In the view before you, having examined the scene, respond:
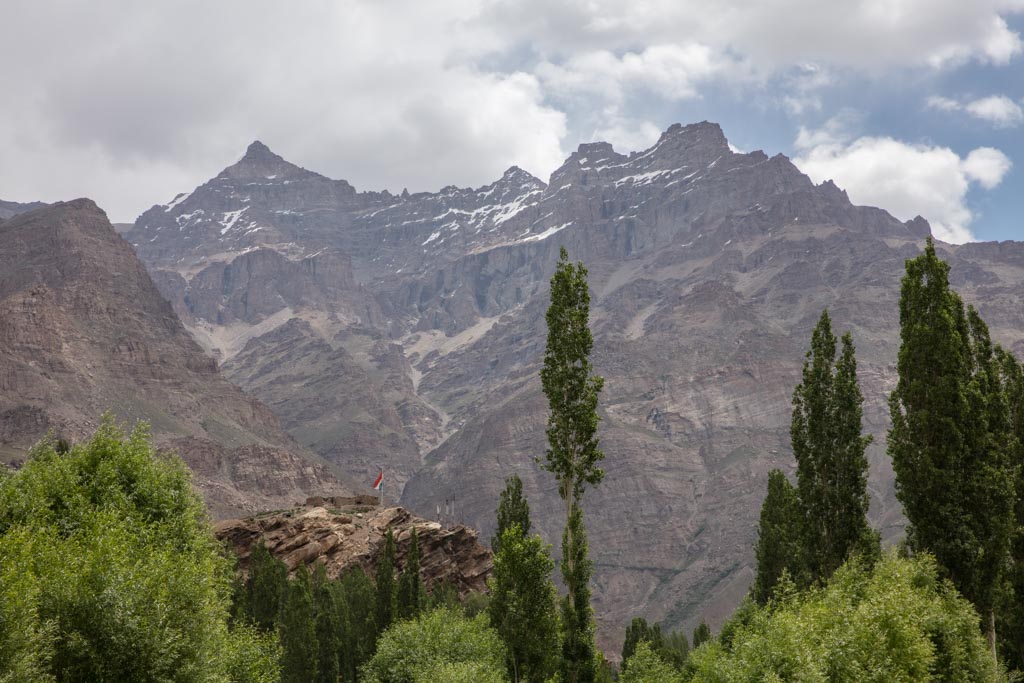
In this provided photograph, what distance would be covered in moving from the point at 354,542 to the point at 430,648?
86.1 m

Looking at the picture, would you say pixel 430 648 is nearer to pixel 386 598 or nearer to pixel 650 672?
pixel 650 672

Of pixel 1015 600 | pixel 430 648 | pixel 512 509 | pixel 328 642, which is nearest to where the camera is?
pixel 1015 600

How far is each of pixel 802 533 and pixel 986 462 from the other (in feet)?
39.2

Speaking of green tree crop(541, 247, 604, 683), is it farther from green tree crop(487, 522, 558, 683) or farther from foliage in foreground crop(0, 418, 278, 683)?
foliage in foreground crop(0, 418, 278, 683)

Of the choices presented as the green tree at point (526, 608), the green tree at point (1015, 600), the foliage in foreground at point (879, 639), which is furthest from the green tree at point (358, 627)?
the green tree at point (1015, 600)

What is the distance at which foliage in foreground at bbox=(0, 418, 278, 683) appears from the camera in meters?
21.5

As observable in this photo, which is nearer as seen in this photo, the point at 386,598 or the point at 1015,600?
the point at 1015,600

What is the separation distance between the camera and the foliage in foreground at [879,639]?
25734 millimetres

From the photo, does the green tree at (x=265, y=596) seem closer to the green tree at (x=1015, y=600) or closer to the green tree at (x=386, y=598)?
the green tree at (x=386, y=598)

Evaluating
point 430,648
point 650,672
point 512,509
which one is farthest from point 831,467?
point 512,509

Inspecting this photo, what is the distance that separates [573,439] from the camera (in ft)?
130

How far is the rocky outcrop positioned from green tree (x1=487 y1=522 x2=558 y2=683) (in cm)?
8432

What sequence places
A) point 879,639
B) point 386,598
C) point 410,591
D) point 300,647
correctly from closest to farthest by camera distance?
point 879,639, point 300,647, point 410,591, point 386,598

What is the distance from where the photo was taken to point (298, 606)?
7706cm
